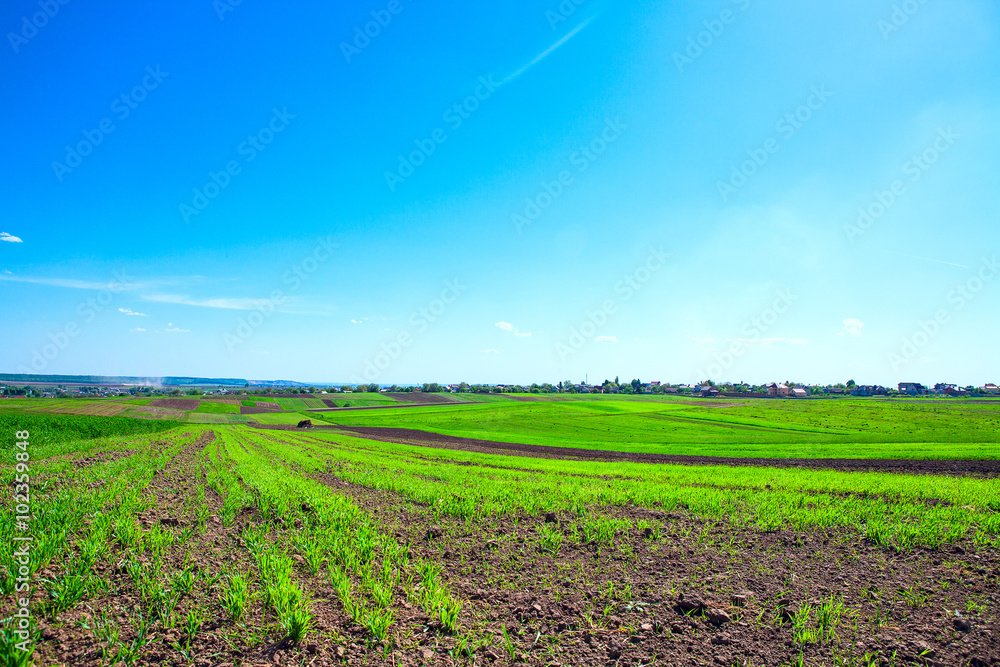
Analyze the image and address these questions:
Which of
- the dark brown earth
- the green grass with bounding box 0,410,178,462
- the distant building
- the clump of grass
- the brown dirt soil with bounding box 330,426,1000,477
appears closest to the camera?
the dark brown earth

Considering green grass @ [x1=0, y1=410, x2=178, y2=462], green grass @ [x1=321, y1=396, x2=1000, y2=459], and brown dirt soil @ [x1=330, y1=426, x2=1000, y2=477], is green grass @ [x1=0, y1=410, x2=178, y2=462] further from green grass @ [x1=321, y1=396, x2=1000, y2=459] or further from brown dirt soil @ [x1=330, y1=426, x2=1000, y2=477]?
green grass @ [x1=321, y1=396, x2=1000, y2=459]

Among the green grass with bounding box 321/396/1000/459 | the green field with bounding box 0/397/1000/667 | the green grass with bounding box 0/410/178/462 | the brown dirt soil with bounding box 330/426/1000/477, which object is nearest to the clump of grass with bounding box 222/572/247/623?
the green field with bounding box 0/397/1000/667

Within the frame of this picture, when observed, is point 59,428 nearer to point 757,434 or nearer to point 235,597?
point 235,597

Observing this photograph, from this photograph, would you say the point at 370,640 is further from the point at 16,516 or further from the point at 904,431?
the point at 904,431

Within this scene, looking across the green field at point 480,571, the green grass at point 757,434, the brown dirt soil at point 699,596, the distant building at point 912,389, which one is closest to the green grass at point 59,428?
the green field at point 480,571

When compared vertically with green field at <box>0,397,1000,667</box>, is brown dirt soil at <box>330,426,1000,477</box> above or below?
below

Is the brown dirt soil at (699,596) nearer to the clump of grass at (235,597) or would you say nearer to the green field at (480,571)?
the green field at (480,571)

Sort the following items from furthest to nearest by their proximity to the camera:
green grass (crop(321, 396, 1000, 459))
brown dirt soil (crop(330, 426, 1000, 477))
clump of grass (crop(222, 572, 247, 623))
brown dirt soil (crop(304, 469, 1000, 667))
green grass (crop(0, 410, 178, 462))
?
green grass (crop(321, 396, 1000, 459)) < green grass (crop(0, 410, 178, 462)) < brown dirt soil (crop(330, 426, 1000, 477)) < clump of grass (crop(222, 572, 247, 623)) < brown dirt soil (crop(304, 469, 1000, 667))

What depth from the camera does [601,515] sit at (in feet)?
31.4

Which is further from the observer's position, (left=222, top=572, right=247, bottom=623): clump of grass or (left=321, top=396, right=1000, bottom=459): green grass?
(left=321, top=396, right=1000, bottom=459): green grass

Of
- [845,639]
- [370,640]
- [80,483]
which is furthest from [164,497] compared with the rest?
[845,639]

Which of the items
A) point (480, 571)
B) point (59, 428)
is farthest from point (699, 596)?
point (59, 428)

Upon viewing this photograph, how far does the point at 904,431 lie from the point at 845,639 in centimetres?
5743

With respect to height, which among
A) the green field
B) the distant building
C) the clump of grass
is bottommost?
the distant building
